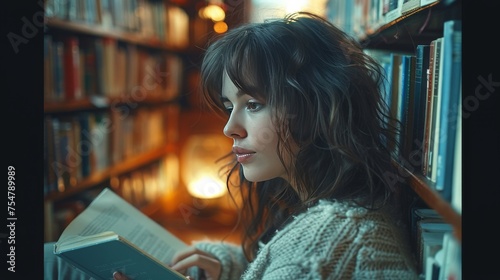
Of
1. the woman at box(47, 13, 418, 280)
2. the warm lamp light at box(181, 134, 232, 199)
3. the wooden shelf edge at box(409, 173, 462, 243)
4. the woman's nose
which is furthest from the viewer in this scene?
the warm lamp light at box(181, 134, 232, 199)

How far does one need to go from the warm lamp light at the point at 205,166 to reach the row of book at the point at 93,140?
0.22m

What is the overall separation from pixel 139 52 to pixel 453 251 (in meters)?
2.20

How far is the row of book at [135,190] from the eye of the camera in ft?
5.66

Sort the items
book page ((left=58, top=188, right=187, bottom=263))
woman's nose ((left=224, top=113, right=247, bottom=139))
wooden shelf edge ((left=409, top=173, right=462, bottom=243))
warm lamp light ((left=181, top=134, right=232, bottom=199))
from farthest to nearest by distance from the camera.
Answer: warm lamp light ((left=181, top=134, right=232, bottom=199))
book page ((left=58, top=188, right=187, bottom=263))
woman's nose ((left=224, top=113, right=247, bottom=139))
wooden shelf edge ((left=409, top=173, right=462, bottom=243))

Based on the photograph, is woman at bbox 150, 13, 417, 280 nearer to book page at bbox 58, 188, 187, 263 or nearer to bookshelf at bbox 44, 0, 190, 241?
book page at bbox 58, 188, 187, 263

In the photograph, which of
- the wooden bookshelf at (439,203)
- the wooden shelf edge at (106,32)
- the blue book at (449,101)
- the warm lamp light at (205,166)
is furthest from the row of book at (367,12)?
the warm lamp light at (205,166)

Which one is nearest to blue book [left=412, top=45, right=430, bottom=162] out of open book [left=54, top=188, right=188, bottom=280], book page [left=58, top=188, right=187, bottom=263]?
open book [left=54, top=188, right=188, bottom=280]

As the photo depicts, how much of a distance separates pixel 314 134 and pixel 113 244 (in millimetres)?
336

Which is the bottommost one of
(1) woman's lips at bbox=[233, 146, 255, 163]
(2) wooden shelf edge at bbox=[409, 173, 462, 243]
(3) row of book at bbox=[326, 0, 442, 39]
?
(2) wooden shelf edge at bbox=[409, 173, 462, 243]

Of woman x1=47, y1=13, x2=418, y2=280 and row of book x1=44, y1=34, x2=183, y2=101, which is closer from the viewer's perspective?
woman x1=47, y1=13, x2=418, y2=280

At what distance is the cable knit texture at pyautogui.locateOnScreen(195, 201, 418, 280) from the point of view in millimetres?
671

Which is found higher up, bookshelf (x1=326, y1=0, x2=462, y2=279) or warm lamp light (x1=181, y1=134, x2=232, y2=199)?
bookshelf (x1=326, y1=0, x2=462, y2=279)

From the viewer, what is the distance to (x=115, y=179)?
2.27 meters

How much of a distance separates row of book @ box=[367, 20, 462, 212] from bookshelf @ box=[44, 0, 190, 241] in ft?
3.76
